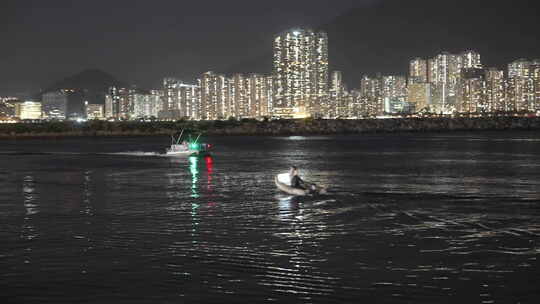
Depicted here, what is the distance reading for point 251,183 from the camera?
34.2m

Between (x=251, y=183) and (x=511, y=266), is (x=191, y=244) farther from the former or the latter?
(x=251, y=183)

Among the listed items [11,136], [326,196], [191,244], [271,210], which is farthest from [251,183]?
[11,136]

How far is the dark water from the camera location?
13.2m

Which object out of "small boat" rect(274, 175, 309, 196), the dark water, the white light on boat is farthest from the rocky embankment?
"small boat" rect(274, 175, 309, 196)

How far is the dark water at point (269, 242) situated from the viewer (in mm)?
13195

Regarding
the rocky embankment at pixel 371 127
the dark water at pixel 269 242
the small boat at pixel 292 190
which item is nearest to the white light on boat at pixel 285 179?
the small boat at pixel 292 190

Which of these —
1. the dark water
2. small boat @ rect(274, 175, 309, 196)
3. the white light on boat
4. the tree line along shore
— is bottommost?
the dark water

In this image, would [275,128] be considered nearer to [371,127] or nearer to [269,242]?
[371,127]

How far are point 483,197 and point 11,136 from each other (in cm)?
11548

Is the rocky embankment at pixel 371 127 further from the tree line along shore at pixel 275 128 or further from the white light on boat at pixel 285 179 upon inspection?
the white light on boat at pixel 285 179

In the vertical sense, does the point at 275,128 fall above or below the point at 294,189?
above

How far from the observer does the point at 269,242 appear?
1788cm

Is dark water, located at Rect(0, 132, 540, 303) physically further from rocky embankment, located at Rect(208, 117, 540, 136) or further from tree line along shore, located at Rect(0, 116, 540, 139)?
rocky embankment, located at Rect(208, 117, 540, 136)

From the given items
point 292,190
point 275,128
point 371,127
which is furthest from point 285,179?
point 371,127
